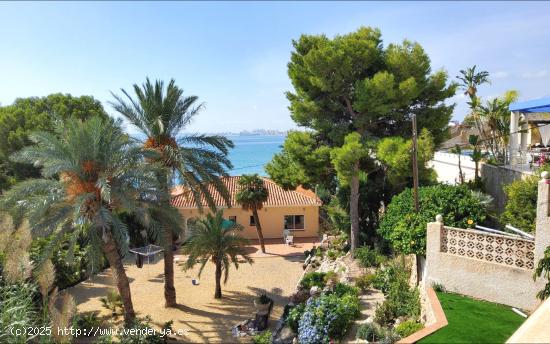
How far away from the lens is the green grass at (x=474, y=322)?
25.3 ft

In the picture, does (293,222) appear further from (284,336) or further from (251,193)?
(284,336)

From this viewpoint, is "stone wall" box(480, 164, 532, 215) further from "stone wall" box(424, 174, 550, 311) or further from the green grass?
the green grass

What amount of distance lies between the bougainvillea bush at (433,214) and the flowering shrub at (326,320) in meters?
2.92

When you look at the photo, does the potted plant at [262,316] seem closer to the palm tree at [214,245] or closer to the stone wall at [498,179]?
the palm tree at [214,245]

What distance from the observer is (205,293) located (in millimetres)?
17719

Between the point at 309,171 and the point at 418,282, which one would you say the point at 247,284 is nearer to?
the point at 309,171

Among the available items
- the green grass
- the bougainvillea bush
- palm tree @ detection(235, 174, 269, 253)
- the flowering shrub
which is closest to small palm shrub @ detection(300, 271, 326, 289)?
the bougainvillea bush

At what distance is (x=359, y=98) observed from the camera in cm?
1697

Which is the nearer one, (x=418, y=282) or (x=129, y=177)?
(x=129, y=177)

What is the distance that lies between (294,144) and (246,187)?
5841 millimetres

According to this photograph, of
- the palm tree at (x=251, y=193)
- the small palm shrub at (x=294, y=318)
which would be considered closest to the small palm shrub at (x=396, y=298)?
the small palm shrub at (x=294, y=318)

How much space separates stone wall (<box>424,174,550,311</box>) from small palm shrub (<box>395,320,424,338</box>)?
5.65 ft

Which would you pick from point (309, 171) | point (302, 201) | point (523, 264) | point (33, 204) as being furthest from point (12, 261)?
point (302, 201)

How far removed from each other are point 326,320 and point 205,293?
8.42 meters
